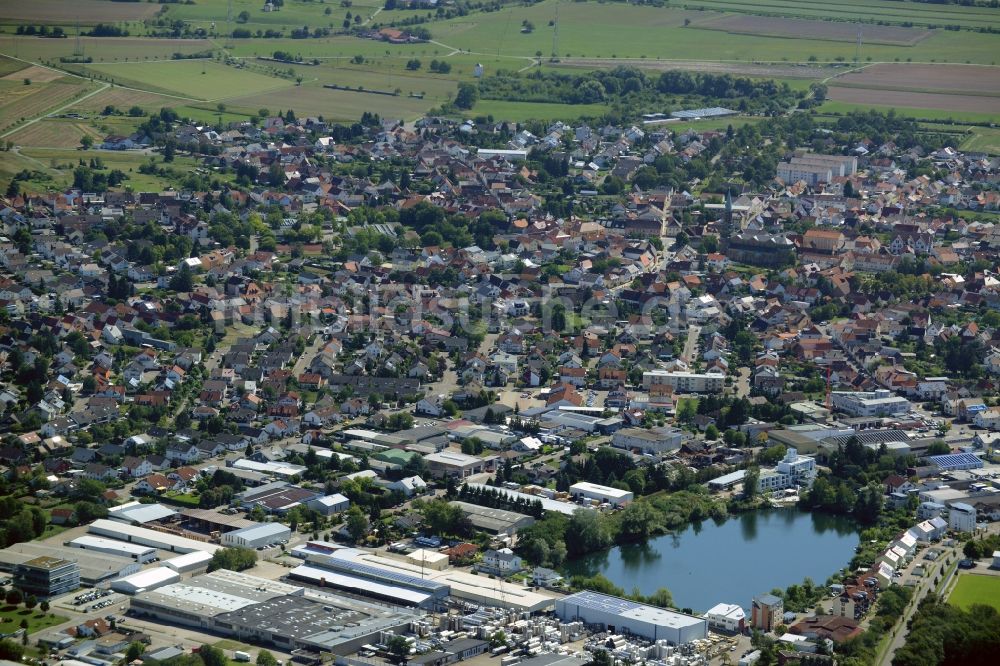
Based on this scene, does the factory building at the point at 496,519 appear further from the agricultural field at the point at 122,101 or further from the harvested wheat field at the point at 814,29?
the harvested wheat field at the point at 814,29

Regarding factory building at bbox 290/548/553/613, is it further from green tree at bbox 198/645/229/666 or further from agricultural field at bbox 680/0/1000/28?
agricultural field at bbox 680/0/1000/28

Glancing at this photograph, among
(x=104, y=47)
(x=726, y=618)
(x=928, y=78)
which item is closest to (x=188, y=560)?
(x=726, y=618)

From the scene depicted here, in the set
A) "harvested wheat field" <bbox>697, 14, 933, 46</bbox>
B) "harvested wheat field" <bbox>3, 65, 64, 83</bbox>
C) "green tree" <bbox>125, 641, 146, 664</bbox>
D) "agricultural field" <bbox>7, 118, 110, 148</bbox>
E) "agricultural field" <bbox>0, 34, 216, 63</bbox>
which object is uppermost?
"harvested wheat field" <bbox>697, 14, 933, 46</bbox>

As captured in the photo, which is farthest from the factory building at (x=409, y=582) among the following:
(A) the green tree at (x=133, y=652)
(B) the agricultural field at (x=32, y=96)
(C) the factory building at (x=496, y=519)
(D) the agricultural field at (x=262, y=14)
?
(D) the agricultural field at (x=262, y=14)

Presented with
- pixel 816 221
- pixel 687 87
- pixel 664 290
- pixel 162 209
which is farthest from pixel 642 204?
pixel 687 87

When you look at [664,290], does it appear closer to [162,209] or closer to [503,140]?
[162,209]

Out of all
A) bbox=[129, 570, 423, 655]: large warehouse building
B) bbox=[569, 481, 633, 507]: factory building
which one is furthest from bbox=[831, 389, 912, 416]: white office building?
bbox=[129, 570, 423, 655]: large warehouse building
